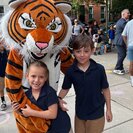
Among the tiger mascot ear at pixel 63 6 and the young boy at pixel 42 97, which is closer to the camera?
the young boy at pixel 42 97

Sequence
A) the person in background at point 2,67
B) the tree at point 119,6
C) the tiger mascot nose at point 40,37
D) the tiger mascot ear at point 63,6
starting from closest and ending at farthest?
the tiger mascot nose at point 40,37, the tiger mascot ear at point 63,6, the person in background at point 2,67, the tree at point 119,6

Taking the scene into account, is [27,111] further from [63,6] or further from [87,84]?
[63,6]

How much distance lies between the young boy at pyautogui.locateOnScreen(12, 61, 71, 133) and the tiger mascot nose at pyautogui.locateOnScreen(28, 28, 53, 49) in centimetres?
15

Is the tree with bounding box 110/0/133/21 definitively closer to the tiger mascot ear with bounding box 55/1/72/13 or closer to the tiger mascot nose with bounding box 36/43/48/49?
the tiger mascot ear with bounding box 55/1/72/13

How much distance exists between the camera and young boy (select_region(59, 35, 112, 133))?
1952 mm

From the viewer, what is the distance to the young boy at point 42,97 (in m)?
1.79

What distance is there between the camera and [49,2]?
75.9 inches

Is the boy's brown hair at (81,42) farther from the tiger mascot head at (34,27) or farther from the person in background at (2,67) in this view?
the person in background at (2,67)

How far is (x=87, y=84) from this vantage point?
6.55 ft

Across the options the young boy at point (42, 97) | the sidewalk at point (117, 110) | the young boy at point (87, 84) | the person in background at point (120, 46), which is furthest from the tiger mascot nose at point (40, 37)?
the person in background at point (120, 46)

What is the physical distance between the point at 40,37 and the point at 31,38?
0.06 metres

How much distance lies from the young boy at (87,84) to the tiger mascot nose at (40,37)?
0.26 metres

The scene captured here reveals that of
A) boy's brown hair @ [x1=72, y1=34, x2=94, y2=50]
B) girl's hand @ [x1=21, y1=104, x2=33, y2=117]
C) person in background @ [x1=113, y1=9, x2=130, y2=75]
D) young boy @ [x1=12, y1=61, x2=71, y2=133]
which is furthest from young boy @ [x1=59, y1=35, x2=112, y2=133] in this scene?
person in background @ [x1=113, y1=9, x2=130, y2=75]

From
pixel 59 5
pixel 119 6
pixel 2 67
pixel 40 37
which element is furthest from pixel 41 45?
pixel 119 6
